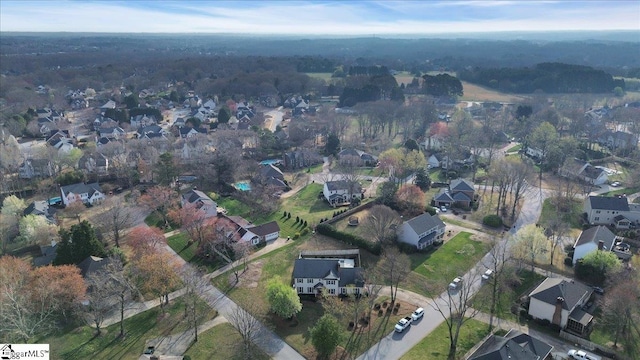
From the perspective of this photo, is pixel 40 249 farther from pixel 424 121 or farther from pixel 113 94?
pixel 113 94

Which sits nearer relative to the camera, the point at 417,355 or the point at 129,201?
the point at 417,355

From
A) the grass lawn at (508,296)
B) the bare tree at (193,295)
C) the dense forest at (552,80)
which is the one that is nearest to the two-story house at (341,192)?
the bare tree at (193,295)

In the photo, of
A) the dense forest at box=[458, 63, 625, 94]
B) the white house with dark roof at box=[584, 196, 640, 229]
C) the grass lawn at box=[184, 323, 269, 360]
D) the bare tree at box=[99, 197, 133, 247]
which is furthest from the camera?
the dense forest at box=[458, 63, 625, 94]

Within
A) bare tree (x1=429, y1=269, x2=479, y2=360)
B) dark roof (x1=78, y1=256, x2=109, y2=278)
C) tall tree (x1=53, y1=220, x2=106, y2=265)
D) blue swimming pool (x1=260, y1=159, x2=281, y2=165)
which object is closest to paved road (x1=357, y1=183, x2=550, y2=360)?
bare tree (x1=429, y1=269, x2=479, y2=360)

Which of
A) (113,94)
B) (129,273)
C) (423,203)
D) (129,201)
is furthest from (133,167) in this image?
(113,94)

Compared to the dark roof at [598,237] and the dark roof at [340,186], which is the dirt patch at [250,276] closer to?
the dark roof at [340,186]

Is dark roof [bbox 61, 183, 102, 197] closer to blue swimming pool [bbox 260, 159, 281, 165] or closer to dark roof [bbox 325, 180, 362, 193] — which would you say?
blue swimming pool [bbox 260, 159, 281, 165]
